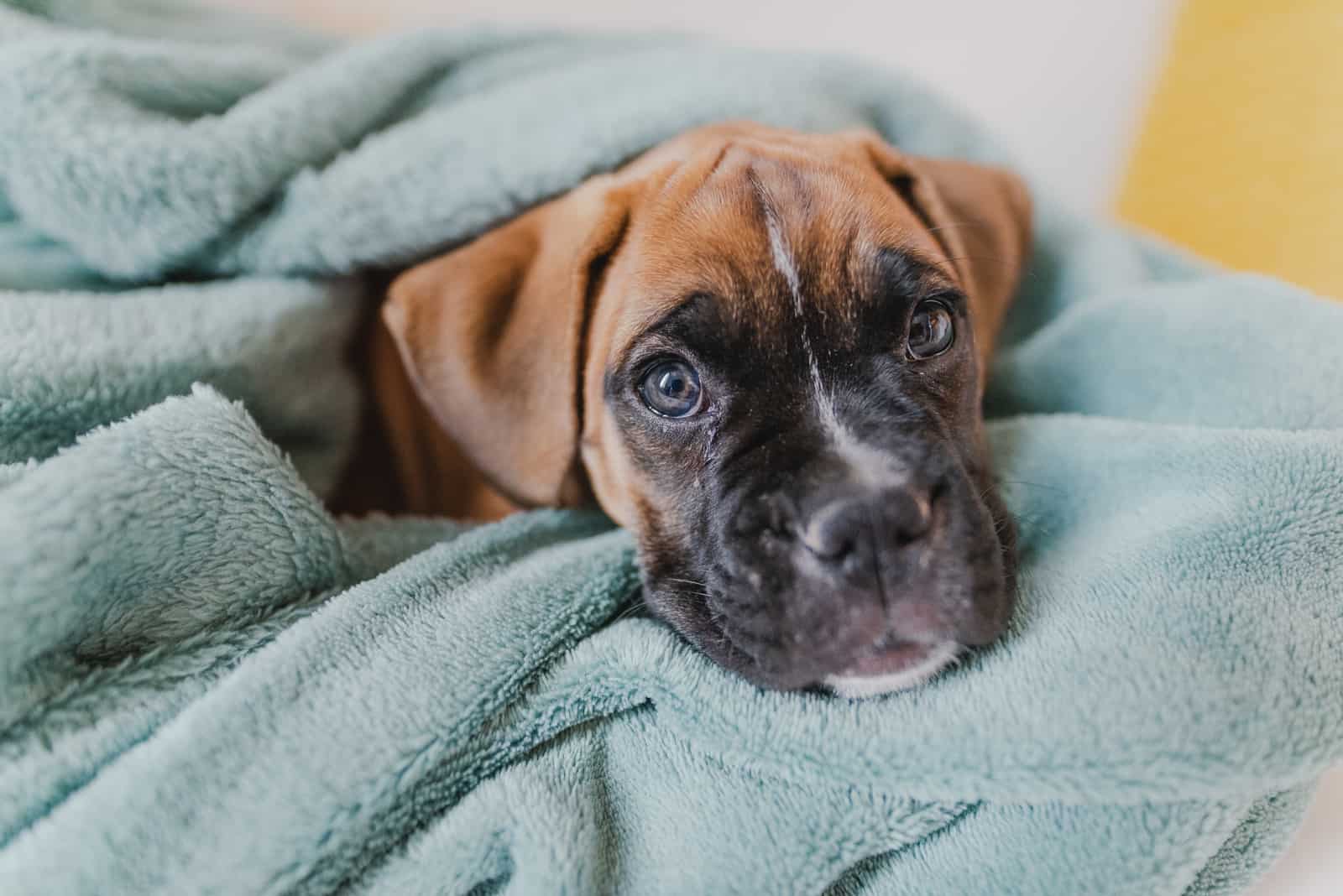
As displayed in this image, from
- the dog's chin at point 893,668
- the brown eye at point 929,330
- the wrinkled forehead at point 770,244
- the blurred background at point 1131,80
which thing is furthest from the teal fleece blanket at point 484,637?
the blurred background at point 1131,80

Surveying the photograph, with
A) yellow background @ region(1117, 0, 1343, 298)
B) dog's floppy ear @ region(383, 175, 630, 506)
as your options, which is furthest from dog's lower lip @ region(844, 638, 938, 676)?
yellow background @ region(1117, 0, 1343, 298)

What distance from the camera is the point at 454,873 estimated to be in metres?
1.06

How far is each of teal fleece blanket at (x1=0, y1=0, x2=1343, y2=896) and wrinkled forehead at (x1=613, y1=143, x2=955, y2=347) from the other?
430 mm

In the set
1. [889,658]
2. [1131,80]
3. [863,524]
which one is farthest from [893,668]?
[1131,80]

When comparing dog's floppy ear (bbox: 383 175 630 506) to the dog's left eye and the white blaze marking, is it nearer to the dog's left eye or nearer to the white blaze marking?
the dog's left eye

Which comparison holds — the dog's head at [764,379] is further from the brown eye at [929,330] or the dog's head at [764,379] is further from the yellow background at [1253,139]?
the yellow background at [1253,139]

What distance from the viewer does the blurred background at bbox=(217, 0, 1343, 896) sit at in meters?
2.11

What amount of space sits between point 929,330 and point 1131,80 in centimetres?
213

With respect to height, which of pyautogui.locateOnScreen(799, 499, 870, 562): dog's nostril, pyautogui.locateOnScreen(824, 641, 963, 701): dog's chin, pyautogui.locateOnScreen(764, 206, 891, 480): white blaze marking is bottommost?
pyautogui.locateOnScreen(824, 641, 963, 701): dog's chin

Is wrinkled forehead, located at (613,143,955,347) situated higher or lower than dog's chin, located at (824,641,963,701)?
higher

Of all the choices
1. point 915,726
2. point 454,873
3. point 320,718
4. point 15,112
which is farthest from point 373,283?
point 915,726

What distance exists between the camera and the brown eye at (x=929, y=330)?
1548 millimetres

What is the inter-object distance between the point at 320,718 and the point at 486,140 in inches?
52.2

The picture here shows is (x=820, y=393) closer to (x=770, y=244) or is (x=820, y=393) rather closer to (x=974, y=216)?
(x=770, y=244)
